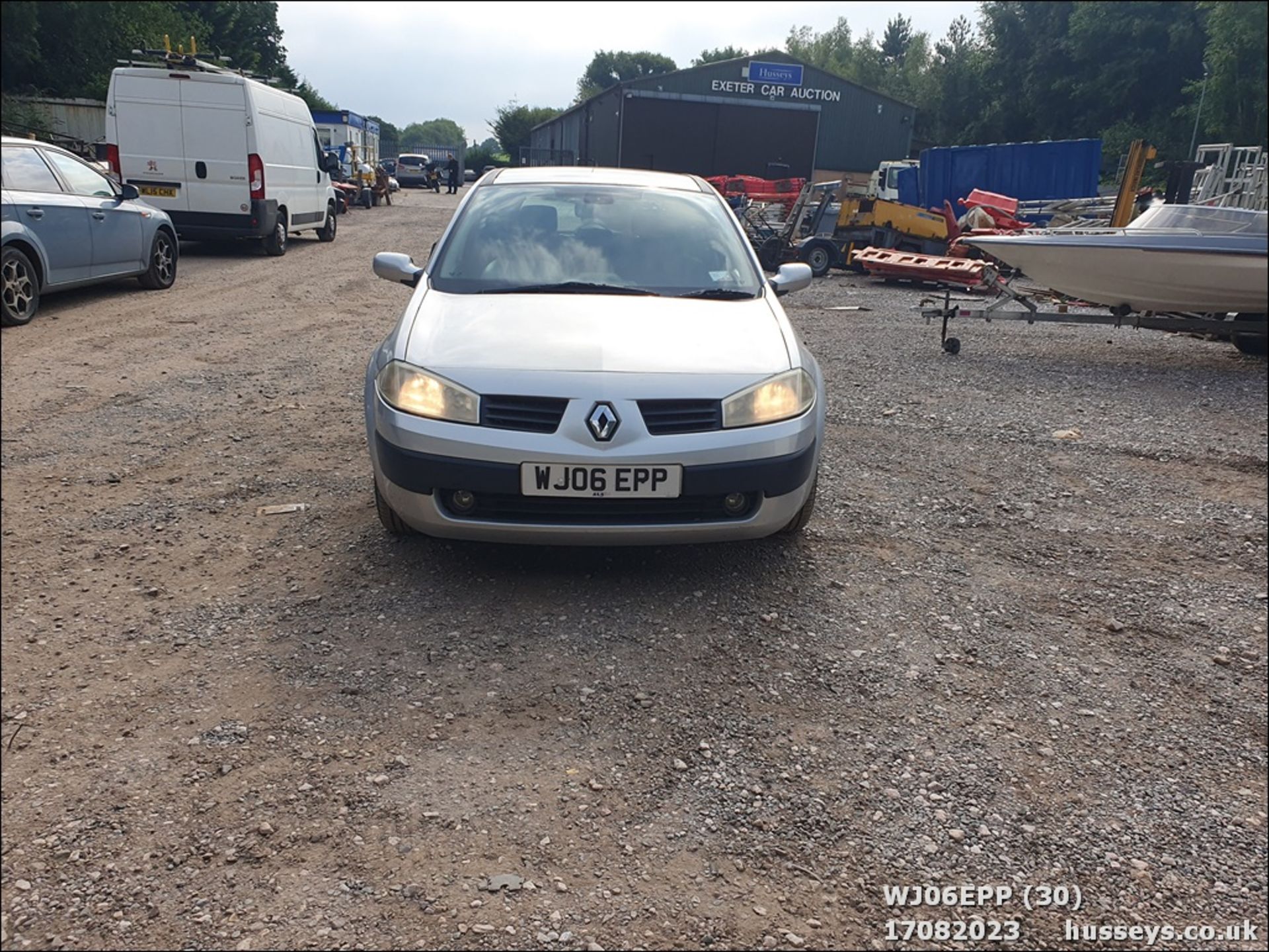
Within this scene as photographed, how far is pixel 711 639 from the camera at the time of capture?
3.02 metres

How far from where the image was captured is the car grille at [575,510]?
2979 mm

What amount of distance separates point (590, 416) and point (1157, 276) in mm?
1861

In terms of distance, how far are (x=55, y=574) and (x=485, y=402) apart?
6.36ft

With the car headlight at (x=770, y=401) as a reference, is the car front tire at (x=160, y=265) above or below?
above

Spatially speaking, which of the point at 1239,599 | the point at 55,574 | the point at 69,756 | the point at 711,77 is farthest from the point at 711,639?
the point at 711,77

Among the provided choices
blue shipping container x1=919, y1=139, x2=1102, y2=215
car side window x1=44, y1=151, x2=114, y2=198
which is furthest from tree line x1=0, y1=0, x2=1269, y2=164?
blue shipping container x1=919, y1=139, x2=1102, y2=215

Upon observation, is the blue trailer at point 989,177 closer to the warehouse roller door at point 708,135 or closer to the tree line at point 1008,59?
the tree line at point 1008,59

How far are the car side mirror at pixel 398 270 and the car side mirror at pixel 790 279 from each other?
5.26ft

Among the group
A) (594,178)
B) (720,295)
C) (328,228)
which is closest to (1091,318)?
(720,295)

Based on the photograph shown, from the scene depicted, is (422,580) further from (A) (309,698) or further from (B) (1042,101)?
(B) (1042,101)

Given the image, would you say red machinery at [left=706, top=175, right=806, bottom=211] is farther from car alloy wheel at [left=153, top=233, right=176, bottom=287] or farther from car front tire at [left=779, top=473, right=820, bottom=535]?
car alloy wheel at [left=153, top=233, right=176, bottom=287]

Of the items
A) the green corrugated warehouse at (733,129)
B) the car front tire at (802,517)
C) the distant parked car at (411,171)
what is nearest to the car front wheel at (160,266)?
the car front tire at (802,517)

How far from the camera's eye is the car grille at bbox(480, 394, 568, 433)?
2924 mm

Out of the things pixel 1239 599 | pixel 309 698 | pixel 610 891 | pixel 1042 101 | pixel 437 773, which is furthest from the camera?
pixel 1239 599
